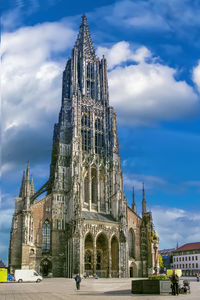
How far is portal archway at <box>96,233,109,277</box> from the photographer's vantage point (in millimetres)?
52875

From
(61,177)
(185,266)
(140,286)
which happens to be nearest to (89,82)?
(61,177)

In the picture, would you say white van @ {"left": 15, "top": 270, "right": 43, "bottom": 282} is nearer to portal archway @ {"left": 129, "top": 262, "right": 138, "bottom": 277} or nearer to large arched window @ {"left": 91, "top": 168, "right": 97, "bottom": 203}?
large arched window @ {"left": 91, "top": 168, "right": 97, "bottom": 203}

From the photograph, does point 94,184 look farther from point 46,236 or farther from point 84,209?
point 46,236

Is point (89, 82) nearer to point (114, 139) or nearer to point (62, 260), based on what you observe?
point (114, 139)

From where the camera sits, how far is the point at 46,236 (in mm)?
53969

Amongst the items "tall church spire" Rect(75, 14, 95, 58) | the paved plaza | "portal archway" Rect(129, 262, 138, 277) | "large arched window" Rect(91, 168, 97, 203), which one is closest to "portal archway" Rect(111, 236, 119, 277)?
"portal archway" Rect(129, 262, 138, 277)

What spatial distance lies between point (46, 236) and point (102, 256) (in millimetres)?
10050

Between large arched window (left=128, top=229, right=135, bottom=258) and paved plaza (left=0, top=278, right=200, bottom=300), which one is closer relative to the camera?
paved plaza (left=0, top=278, right=200, bottom=300)

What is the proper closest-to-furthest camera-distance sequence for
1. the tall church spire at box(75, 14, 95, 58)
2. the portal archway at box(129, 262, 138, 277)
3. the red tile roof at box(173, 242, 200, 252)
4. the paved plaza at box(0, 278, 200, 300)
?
the paved plaza at box(0, 278, 200, 300), the portal archway at box(129, 262, 138, 277), the tall church spire at box(75, 14, 95, 58), the red tile roof at box(173, 242, 200, 252)

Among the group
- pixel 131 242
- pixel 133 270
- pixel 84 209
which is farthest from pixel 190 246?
pixel 84 209

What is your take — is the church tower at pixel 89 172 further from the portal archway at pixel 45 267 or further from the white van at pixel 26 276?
the white van at pixel 26 276

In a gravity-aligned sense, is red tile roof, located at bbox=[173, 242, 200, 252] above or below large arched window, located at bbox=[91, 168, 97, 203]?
below

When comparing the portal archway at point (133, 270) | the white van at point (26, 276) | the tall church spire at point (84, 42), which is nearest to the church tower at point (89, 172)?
the tall church spire at point (84, 42)

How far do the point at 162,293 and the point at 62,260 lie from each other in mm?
35412
